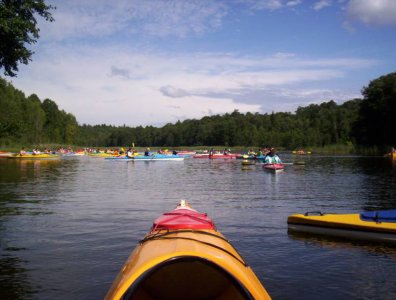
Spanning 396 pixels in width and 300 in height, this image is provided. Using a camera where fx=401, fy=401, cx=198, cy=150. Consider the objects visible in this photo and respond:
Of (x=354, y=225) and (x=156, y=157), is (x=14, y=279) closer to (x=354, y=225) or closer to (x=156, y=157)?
(x=354, y=225)

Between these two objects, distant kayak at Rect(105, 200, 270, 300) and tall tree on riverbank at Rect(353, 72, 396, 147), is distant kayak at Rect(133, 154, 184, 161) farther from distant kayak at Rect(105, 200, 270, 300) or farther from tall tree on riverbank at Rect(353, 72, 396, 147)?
distant kayak at Rect(105, 200, 270, 300)

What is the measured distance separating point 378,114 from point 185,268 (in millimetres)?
73114

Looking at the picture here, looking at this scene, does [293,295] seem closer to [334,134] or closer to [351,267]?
[351,267]

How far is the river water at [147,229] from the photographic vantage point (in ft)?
22.7

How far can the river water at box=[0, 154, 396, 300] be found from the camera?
6926mm

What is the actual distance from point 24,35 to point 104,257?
5.54m

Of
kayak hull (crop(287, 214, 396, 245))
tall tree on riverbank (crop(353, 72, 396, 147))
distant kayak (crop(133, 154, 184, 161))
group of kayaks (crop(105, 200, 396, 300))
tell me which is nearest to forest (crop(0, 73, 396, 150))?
tall tree on riverbank (crop(353, 72, 396, 147))

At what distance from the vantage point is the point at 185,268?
18.8 ft

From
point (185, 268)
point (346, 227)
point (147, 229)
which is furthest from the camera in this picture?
point (147, 229)

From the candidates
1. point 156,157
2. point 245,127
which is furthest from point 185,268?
point 245,127

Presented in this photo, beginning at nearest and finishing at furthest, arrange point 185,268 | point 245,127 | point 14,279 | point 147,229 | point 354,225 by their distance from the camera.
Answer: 1. point 185,268
2. point 14,279
3. point 354,225
4. point 147,229
5. point 245,127

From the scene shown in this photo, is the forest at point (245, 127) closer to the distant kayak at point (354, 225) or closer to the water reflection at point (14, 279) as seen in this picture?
the water reflection at point (14, 279)

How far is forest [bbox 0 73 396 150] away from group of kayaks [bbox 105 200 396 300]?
16.8 ft

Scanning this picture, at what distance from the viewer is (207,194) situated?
18.4m
